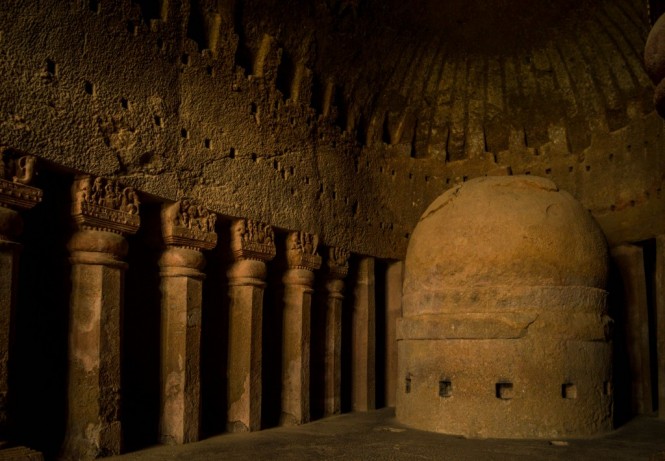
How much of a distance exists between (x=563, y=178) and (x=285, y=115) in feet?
16.3

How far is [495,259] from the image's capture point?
21.6 ft

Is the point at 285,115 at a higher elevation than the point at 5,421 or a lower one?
higher

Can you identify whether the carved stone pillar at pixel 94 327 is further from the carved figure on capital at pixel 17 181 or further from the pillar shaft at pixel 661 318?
the pillar shaft at pixel 661 318

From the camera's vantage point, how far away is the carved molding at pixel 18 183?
448 centimetres

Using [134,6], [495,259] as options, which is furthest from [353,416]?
[134,6]

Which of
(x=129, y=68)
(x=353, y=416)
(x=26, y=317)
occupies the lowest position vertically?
(x=353, y=416)

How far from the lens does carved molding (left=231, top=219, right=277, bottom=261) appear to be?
6.96m

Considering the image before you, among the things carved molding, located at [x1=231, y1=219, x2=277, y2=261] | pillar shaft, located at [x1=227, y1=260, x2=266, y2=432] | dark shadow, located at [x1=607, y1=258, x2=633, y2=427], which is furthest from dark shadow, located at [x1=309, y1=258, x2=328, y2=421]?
dark shadow, located at [x1=607, y1=258, x2=633, y2=427]

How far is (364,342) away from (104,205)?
195 inches

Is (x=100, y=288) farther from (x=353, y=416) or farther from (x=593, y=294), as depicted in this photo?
(x=593, y=294)

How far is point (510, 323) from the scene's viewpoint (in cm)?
631

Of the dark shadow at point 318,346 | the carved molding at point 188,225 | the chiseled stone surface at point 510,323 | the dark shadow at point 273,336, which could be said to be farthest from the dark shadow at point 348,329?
the carved molding at point 188,225

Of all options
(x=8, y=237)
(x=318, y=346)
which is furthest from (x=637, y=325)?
(x=8, y=237)

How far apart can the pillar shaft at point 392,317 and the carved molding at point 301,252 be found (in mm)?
2287
